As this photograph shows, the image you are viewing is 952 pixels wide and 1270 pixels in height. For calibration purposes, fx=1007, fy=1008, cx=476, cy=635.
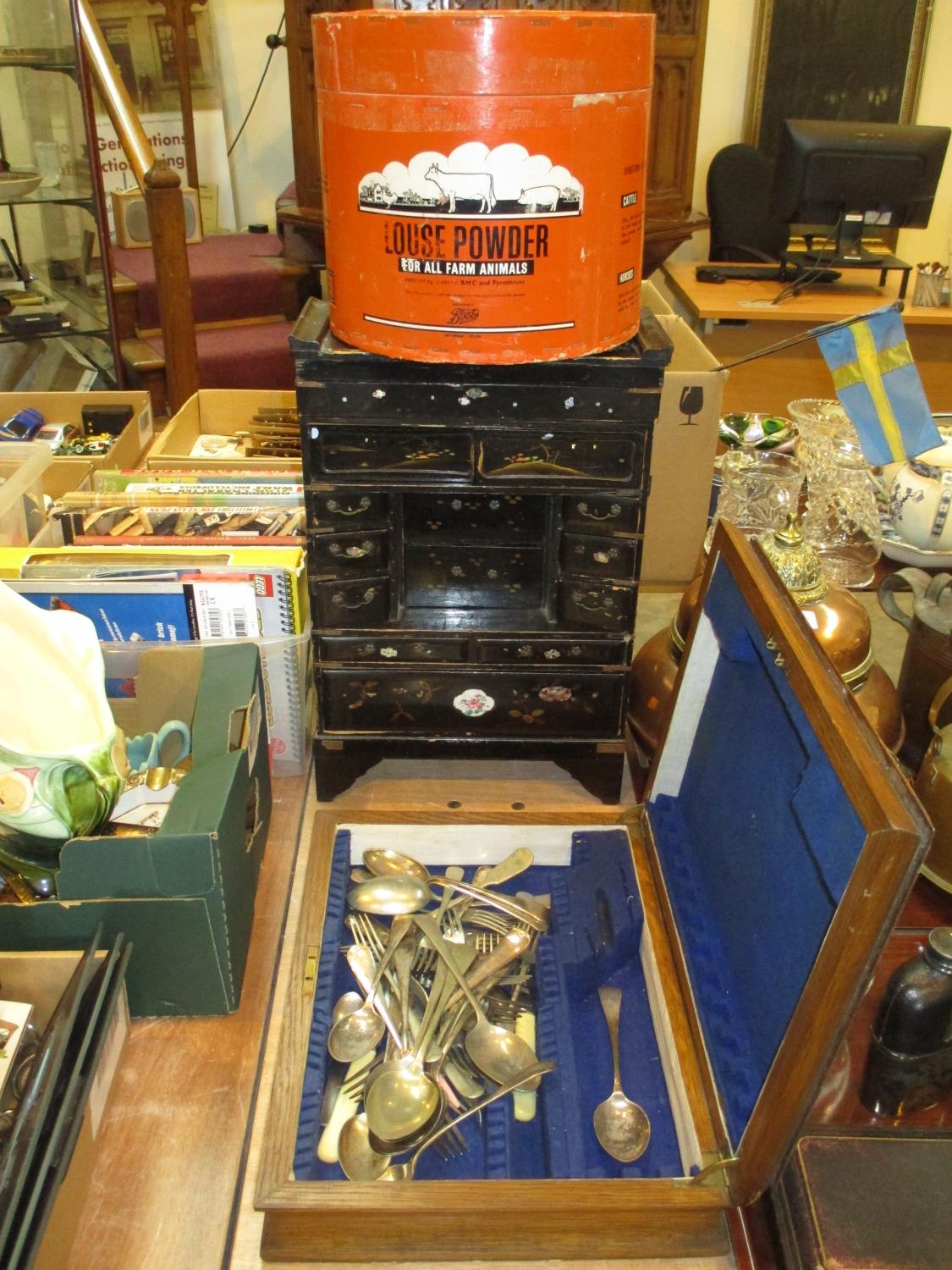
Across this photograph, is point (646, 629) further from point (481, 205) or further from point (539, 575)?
point (481, 205)

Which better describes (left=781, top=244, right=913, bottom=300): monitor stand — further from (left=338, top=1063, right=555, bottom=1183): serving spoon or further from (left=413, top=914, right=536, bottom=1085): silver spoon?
(left=338, top=1063, right=555, bottom=1183): serving spoon

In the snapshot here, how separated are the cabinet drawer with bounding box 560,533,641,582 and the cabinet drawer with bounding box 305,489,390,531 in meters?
0.22

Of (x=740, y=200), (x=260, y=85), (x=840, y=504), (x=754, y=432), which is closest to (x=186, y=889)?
(x=840, y=504)

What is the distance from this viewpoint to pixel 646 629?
1725 mm

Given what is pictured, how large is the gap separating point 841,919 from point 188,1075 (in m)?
0.61

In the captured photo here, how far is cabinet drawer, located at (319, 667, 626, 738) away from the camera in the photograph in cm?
123

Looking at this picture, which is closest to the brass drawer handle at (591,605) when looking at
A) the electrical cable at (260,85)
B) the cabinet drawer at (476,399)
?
the cabinet drawer at (476,399)

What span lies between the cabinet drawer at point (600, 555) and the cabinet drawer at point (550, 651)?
8cm

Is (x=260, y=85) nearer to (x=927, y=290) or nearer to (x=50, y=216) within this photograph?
(x=50, y=216)

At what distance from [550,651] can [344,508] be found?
0.98 feet

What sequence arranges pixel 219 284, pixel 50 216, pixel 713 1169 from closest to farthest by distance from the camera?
pixel 713 1169, pixel 50 216, pixel 219 284

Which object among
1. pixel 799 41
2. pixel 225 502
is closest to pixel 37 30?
pixel 225 502

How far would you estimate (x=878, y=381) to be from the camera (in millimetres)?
1265

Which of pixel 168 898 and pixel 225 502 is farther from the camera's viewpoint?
pixel 225 502
